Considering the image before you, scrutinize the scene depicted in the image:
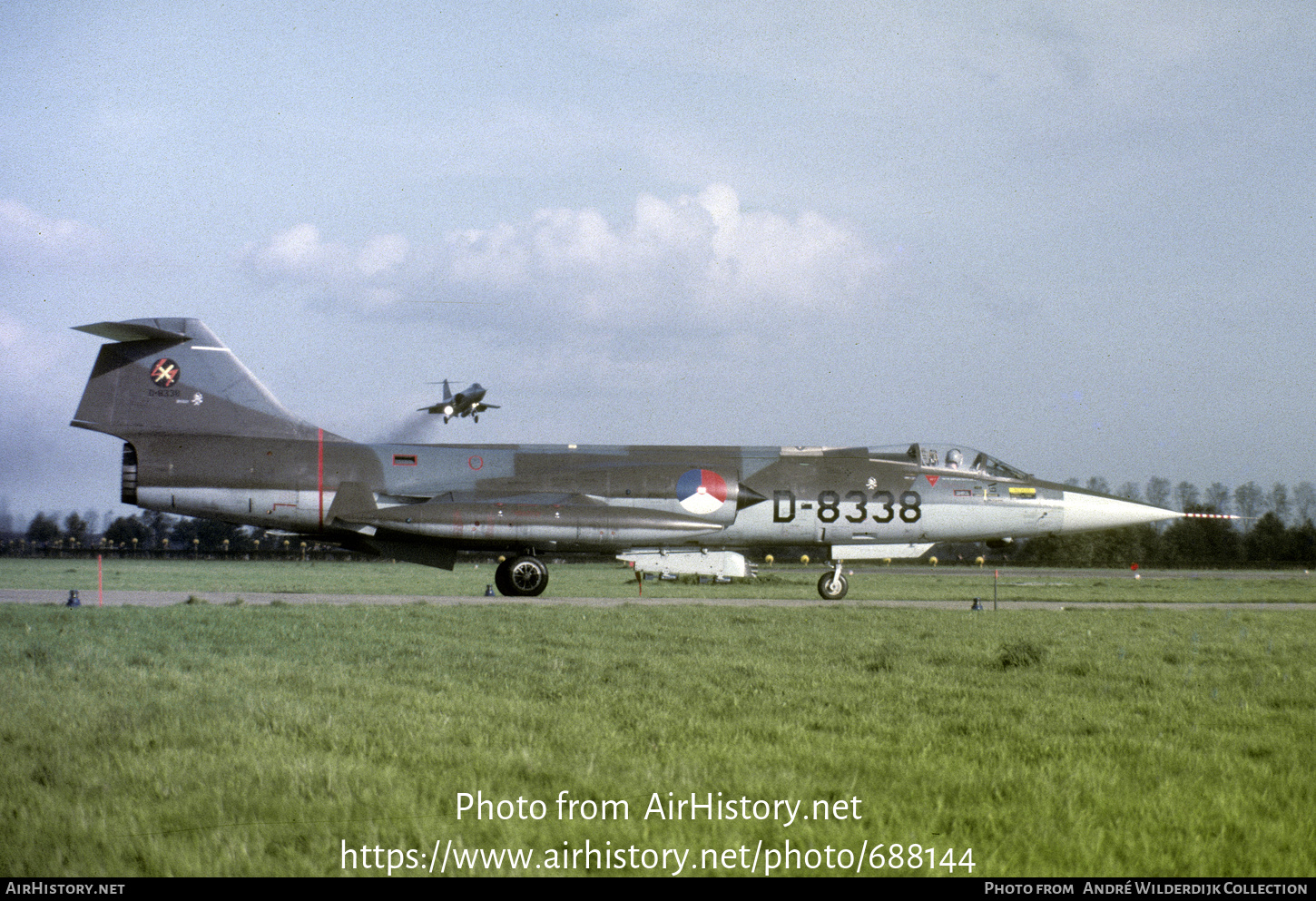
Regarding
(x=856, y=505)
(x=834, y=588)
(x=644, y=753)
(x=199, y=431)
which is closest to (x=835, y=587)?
(x=834, y=588)

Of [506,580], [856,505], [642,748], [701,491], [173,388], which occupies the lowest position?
[506,580]

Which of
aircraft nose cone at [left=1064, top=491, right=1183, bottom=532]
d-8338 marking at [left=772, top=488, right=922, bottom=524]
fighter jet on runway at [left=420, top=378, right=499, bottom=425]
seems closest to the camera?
d-8338 marking at [left=772, top=488, right=922, bottom=524]

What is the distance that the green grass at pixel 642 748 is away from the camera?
3.72 m

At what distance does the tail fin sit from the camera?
62.5ft

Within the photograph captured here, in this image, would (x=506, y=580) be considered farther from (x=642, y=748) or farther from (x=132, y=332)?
(x=642, y=748)

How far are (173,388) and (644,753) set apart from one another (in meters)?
17.6

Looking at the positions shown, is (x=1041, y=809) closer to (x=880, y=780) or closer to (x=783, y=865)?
(x=880, y=780)

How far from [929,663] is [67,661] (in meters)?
7.64

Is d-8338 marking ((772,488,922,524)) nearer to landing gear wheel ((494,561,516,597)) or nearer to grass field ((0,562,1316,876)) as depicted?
landing gear wheel ((494,561,516,597))

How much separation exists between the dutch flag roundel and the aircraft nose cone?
26.3ft

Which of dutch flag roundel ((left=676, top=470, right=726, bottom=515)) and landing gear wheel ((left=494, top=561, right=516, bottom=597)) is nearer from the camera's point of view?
landing gear wheel ((left=494, top=561, right=516, bottom=597))

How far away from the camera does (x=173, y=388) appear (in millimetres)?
19391

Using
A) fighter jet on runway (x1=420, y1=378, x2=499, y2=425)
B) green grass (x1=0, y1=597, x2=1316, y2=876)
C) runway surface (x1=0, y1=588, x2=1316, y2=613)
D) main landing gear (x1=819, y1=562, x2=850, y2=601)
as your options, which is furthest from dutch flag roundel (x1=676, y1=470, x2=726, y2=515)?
fighter jet on runway (x1=420, y1=378, x2=499, y2=425)

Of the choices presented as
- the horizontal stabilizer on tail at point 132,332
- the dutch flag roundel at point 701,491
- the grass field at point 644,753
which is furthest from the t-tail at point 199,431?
the grass field at point 644,753
